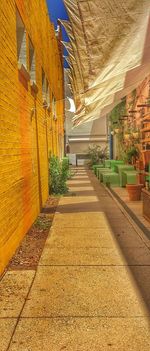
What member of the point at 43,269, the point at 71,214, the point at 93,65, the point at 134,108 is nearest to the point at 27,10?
the point at 93,65

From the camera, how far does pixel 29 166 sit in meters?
8.36

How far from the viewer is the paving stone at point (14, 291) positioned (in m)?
4.01

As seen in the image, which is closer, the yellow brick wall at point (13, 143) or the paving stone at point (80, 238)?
the yellow brick wall at point (13, 143)

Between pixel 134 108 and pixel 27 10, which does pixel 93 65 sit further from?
pixel 134 108

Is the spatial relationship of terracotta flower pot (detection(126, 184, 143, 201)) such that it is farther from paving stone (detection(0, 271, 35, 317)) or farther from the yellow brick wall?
paving stone (detection(0, 271, 35, 317))

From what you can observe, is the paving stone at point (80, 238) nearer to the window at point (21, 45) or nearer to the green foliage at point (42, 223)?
the green foliage at point (42, 223)

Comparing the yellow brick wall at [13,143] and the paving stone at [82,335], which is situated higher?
the yellow brick wall at [13,143]

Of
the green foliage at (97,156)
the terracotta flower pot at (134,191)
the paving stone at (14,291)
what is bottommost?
the paving stone at (14,291)

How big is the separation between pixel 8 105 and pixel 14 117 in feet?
1.71

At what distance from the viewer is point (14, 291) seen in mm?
4539

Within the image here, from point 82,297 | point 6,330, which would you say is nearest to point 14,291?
point 82,297

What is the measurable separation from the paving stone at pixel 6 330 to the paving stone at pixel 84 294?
0.19m

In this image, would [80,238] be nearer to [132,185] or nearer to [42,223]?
[42,223]

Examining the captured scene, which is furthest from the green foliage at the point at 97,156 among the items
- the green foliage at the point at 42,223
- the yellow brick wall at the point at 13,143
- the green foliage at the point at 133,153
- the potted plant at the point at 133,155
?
the yellow brick wall at the point at 13,143
